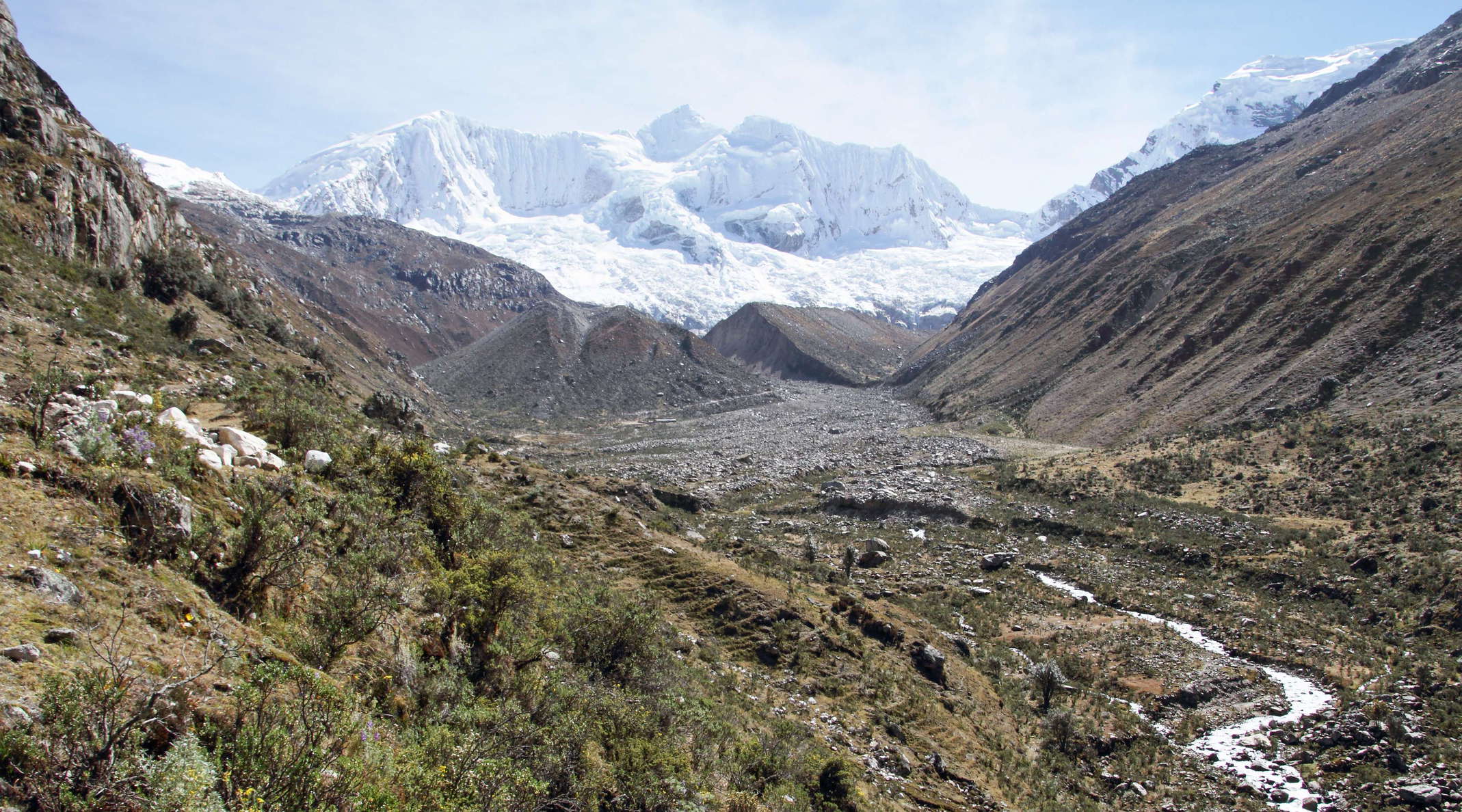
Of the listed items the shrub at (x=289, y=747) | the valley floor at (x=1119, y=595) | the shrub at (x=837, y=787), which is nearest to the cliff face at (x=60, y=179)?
the valley floor at (x=1119, y=595)

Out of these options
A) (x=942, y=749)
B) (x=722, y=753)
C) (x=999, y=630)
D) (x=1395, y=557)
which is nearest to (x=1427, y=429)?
(x=1395, y=557)

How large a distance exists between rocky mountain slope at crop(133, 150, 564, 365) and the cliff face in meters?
86.8

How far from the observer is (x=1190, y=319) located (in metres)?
56.2

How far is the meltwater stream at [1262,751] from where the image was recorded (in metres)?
13.3

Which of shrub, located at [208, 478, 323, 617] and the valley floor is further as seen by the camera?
the valley floor

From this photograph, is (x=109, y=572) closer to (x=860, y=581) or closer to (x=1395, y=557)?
(x=860, y=581)

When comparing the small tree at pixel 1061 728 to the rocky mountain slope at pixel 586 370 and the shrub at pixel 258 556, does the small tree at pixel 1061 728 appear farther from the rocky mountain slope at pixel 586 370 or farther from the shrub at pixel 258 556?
the rocky mountain slope at pixel 586 370

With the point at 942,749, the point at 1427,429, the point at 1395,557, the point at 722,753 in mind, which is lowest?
the point at 942,749

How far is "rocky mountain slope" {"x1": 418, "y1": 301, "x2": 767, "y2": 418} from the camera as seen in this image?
88.3 meters

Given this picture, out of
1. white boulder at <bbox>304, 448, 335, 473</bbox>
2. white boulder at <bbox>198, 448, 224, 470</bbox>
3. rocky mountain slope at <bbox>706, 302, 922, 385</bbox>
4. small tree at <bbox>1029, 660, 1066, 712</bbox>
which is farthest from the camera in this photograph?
rocky mountain slope at <bbox>706, 302, 922, 385</bbox>

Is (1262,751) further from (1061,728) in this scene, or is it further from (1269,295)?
(1269,295)

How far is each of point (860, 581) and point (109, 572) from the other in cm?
2292

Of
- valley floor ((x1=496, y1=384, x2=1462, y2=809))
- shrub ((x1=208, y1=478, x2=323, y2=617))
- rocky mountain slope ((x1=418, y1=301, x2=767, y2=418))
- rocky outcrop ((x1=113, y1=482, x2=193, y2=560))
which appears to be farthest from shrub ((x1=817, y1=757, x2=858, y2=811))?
rocky mountain slope ((x1=418, y1=301, x2=767, y2=418))

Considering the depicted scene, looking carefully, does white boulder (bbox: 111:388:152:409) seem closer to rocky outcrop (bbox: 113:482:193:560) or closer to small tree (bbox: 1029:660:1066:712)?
rocky outcrop (bbox: 113:482:193:560)
